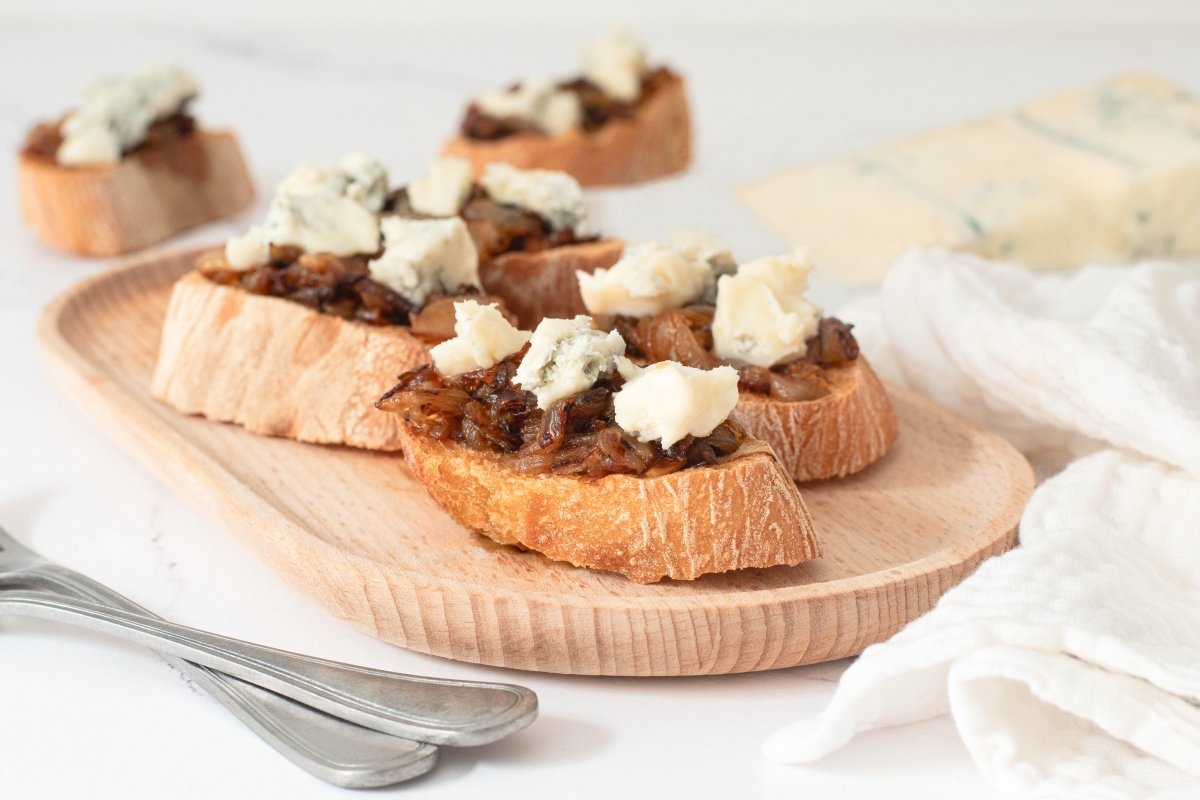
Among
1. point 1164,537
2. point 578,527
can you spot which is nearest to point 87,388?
point 578,527

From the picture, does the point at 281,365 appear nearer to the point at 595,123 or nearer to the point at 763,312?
the point at 763,312

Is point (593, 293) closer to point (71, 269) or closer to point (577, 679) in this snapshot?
point (577, 679)

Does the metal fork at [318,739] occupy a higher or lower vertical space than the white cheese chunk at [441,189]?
lower

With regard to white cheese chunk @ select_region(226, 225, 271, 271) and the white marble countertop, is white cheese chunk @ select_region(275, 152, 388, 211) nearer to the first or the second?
white cheese chunk @ select_region(226, 225, 271, 271)

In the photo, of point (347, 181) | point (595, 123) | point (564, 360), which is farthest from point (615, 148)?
point (564, 360)

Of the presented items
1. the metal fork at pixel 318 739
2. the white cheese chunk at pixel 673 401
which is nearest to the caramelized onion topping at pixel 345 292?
the white cheese chunk at pixel 673 401

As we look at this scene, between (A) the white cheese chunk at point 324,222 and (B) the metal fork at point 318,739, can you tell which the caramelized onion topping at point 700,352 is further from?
(B) the metal fork at point 318,739
